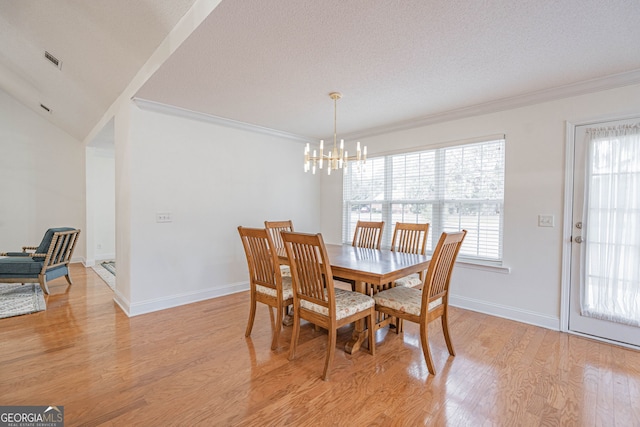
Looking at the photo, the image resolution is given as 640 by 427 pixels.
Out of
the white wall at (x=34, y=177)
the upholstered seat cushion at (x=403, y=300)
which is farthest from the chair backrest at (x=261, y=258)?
the white wall at (x=34, y=177)

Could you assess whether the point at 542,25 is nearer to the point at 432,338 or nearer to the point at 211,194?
the point at 432,338

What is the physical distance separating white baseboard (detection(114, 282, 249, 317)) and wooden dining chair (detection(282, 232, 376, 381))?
196 cm

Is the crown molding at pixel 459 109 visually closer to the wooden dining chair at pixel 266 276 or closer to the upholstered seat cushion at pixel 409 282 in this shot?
the wooden dining chair at pixel 266 276

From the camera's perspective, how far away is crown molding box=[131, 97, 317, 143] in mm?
3213

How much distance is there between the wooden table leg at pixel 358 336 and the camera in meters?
2.41

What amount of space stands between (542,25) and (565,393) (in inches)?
93.5

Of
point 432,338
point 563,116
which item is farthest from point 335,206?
point 563,116

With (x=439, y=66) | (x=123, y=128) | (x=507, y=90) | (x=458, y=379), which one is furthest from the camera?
(x=123, y=128)

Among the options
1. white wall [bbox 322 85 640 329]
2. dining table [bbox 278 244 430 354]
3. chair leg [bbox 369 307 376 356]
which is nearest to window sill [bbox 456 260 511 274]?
white wall [bbox 322 85 640 329]

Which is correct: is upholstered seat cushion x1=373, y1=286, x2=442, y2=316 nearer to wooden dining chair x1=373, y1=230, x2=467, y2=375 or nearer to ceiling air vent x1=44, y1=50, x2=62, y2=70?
wooden dining chair x1=373, y1=230, x2=467, y2=375

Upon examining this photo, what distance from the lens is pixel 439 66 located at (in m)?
2.38

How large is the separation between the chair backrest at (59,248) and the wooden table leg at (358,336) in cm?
412

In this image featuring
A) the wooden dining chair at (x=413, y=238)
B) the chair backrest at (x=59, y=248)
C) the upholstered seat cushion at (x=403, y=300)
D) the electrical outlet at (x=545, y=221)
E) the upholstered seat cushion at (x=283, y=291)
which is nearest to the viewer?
the upholstered seat cushion at (x=403, y=300)

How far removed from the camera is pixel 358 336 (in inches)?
97.7
